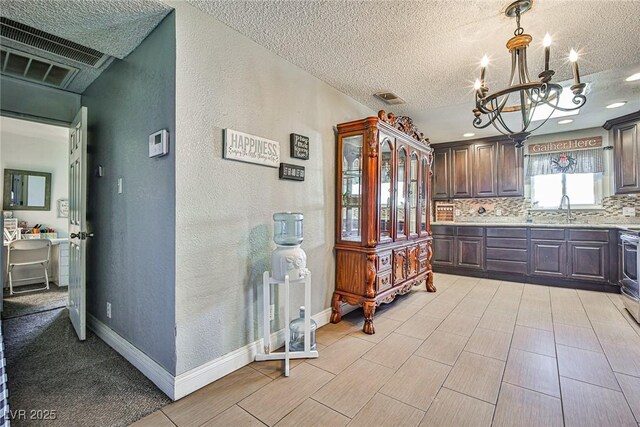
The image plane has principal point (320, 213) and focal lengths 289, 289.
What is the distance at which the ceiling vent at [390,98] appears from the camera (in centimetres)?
317

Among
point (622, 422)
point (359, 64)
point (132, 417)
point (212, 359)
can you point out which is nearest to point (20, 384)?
point (132, 417)

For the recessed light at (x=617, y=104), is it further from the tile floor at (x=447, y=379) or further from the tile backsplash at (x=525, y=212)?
the tile floor at (x=447, y=379)

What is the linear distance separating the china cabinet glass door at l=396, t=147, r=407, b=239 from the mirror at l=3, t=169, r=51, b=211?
5.52 m

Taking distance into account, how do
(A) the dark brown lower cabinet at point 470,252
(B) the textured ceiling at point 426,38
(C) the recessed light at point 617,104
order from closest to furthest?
(B) the textured ceiling at point 426,38
(C) the recessed light at point 617,104
(A) the dark brown lower cabinet at point 470,252

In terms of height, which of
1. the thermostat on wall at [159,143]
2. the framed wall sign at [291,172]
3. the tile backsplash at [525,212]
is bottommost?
the tile backsplash at [525,212]

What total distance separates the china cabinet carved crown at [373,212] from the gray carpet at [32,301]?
339 centimetres

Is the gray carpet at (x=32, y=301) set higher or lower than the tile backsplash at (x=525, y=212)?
lower

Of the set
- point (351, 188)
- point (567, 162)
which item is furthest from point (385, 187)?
point (567, 162)

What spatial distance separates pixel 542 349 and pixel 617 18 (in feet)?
7.96

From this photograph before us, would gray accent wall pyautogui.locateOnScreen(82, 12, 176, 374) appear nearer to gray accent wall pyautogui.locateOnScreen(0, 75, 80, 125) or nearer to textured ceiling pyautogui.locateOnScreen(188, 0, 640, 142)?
gray accent wall pyautogui.locateOnScreen(0, 75, 80, 125)

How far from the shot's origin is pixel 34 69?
263cm

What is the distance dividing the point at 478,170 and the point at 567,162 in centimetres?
A: 129

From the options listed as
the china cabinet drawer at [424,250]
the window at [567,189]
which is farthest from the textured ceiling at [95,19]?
the window at [567,189]

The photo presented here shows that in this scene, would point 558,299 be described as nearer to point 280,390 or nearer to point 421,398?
point 421,398
